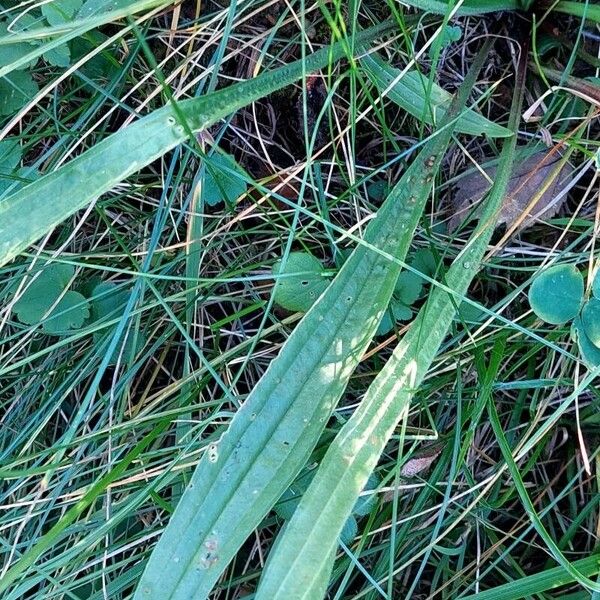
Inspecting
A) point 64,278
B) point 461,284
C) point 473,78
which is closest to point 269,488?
point 461,284

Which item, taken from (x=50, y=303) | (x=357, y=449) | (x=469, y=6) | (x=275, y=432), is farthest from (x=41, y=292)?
(x=469, y=6)

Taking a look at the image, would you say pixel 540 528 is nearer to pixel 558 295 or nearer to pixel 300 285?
pixel 558 295

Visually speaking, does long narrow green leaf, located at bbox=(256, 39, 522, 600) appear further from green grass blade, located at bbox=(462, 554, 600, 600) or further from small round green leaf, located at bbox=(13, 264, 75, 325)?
small round green leaf, located at bbox=(13, 264, 75, 325)

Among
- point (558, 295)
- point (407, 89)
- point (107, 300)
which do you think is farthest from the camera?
point (107, 300)

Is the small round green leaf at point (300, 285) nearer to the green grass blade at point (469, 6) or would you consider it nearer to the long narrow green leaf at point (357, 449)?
the long narrow green leaf at point (357, 449)

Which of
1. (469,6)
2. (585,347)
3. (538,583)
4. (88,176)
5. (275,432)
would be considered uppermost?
(88,176)
